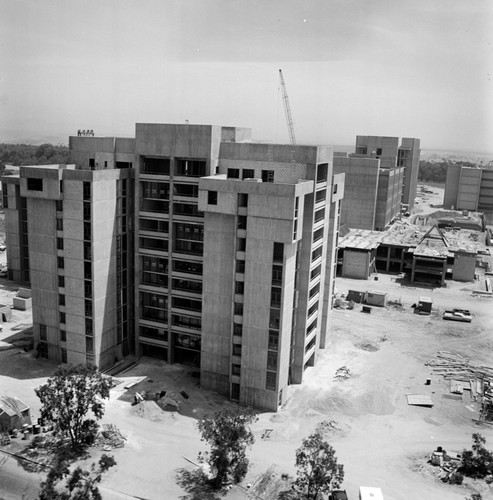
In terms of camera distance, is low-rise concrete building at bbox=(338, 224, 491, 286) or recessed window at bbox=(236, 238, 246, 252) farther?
low-rise concrete building at bbox=(338, 224, 491, 286)

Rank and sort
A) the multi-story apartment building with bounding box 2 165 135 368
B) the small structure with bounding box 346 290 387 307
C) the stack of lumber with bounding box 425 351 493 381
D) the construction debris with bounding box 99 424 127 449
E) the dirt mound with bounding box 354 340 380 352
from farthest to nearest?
the small structure with bounding box 346 290 387 307 < the dirt mound with bounding box 354 340 380 352 < the stack of lumber with bounding box 425 351 493 381 < the multi-story apartment building with bounding box 2 165 135 368 < the construction debris with bounding box 99 424 127 449

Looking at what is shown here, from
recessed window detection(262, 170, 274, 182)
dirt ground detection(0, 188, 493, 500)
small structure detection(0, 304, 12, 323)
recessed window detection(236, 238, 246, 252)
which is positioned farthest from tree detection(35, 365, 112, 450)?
small structure detection(0, 304, 12, 323)

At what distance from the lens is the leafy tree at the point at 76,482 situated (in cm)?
3841

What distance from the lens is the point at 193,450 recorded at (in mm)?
48469

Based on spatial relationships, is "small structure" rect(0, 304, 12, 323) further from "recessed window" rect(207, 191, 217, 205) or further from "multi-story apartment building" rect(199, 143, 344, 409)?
"recessed window" rect(207, 191, 217, 205)

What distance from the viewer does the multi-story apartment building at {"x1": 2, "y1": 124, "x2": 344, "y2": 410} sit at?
178 feet

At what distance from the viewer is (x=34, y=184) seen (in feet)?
197

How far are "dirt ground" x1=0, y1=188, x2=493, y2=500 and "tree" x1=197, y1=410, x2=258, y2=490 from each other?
4.85 ft

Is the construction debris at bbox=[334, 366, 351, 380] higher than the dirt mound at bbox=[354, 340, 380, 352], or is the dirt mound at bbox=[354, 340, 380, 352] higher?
the construction debris at bbox=[334, 366, 351, 380]

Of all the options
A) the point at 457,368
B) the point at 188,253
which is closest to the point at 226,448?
the point at 188,253

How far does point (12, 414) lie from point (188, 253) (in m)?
25.2

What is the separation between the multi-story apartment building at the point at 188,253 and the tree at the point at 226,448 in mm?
11551

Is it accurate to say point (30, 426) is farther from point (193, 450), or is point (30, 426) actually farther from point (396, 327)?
point (396, 327)

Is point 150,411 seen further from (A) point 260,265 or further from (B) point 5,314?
(B) point 5,314
